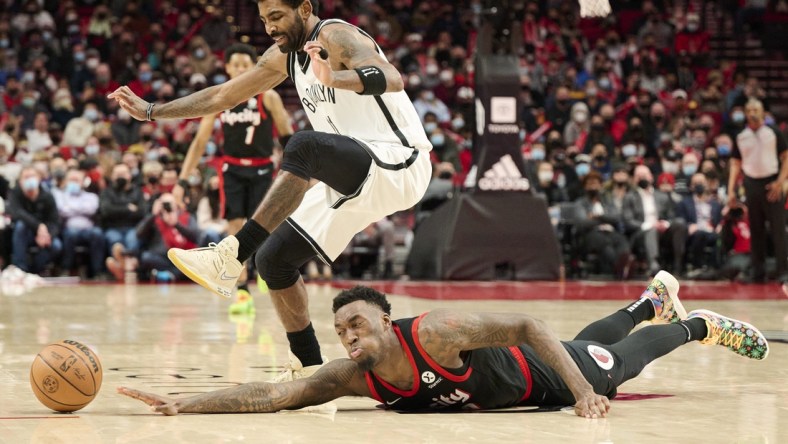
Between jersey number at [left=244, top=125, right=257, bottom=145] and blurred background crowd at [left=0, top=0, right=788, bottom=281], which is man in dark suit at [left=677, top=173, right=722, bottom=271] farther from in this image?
jersey number at [left=244, top=125, right=257, bottom=145]

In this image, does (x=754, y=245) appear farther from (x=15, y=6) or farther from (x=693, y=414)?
(x=15, y=6)

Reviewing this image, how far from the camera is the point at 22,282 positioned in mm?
14312

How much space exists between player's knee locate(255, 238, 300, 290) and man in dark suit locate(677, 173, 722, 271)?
11316 mm

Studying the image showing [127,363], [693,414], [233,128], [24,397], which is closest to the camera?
[693,414]

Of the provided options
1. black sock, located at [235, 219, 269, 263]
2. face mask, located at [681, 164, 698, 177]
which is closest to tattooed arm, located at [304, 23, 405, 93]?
black sock, located at [235, 219, 269, 263]

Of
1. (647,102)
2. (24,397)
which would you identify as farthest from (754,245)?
(24,397)

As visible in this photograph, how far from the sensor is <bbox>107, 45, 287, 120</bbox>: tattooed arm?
5.97 metres

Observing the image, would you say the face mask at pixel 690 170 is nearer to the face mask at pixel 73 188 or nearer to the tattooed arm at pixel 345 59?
the face mask at pixel 73 188

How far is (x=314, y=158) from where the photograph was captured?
532 centimetres

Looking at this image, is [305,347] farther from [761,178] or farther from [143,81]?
[143,81]

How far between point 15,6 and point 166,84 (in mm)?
4850

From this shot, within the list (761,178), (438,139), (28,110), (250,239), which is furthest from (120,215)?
(250,239)

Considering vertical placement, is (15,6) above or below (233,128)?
above

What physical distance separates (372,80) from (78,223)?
36.7ft
